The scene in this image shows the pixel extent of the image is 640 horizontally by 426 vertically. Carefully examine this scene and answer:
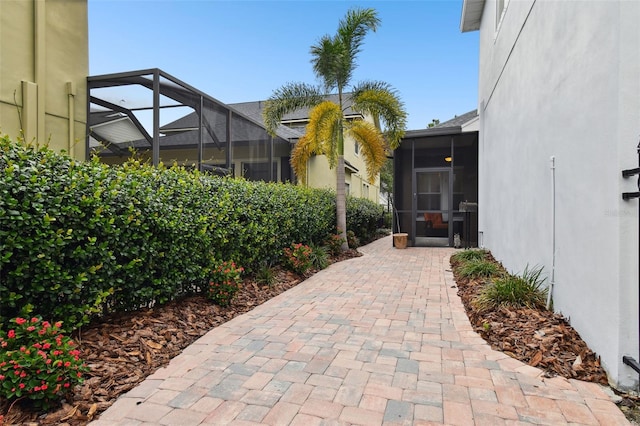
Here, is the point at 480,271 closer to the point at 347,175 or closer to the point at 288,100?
the point at 288,100

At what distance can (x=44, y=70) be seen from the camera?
5.96 metres

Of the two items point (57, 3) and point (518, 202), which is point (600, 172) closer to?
point (518, 202)

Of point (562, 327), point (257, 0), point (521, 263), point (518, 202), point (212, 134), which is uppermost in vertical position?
point (257, 0)

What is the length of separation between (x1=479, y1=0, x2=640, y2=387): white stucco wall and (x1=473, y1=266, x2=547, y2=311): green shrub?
0.22m

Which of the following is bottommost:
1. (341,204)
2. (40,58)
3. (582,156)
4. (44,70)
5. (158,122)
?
(341,204)

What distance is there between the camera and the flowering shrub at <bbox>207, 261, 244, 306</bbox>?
412cm

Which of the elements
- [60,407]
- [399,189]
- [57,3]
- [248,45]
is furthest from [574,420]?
[248,45]

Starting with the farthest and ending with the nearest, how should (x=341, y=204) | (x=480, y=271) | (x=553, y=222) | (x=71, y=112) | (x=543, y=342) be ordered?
(x=341, y=204), (x=71, y=112), (x=480, y=271), (x=553, y=222), (x=543, y=342)

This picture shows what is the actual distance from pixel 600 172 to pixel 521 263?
107 inches

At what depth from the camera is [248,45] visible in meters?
12.4

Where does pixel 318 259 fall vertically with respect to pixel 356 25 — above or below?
below

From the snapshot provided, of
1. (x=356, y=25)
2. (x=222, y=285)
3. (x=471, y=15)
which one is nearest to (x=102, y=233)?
(x=222, y=285)

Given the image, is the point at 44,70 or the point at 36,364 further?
the point at 44,70

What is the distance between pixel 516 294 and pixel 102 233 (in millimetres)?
4152
